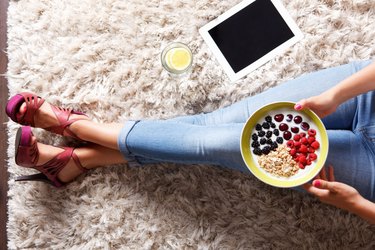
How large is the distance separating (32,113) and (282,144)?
2.31ft

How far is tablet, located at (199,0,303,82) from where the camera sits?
1163mm

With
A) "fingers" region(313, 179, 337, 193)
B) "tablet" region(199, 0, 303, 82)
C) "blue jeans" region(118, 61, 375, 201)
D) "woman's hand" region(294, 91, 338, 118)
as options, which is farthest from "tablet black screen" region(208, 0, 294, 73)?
"fingers" region(313, 179, 337, 193)

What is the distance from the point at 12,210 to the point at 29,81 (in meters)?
0.39

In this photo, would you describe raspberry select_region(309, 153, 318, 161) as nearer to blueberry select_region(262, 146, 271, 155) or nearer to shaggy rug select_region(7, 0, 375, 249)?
blueberry select_region(262, 146, 271, 155)

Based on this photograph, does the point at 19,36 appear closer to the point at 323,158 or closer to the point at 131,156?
the point at 131,156

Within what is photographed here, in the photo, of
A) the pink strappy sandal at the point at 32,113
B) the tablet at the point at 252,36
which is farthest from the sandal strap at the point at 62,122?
the tablet at the point at 252,36

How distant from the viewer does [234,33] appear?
3.85 ft

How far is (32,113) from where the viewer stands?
1.11 meters

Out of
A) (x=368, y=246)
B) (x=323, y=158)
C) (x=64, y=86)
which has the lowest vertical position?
(x=368, y=246)

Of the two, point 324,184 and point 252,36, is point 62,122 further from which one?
point 324,184

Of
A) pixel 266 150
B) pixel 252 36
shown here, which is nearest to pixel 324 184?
pixel 266 150

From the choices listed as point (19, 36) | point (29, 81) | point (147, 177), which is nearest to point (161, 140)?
point (147, 177)

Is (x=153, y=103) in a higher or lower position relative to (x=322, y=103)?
higher

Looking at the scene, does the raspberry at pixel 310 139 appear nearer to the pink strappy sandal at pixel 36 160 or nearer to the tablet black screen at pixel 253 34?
the tablet black screen at pixel 253 34
